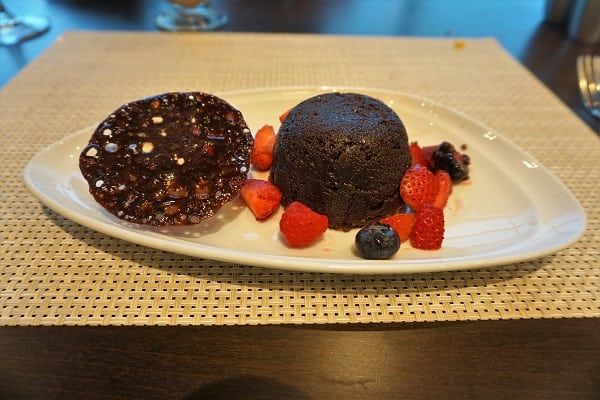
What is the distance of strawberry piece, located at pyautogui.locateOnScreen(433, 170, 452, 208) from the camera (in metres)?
1.24

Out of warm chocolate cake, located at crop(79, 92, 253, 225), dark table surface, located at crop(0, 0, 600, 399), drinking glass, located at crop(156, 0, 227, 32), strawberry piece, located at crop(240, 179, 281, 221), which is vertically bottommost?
drinking glass, located at crop(156, 0, 227, 32)

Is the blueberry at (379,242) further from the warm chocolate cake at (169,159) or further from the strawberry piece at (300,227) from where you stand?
the warm chocolate cake at (169,159)

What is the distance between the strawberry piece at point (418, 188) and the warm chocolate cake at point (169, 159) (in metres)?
0.45

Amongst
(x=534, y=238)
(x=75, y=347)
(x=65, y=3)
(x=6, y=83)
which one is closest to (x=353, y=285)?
(x=534, y=238)

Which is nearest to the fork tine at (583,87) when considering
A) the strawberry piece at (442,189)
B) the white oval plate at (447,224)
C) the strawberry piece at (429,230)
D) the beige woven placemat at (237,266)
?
the beige woven placemat at (237,266)

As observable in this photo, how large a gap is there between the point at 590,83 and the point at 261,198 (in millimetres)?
1728

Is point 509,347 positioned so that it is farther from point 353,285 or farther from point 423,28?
point 423,28

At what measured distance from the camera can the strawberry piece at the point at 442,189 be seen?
124 centimetres

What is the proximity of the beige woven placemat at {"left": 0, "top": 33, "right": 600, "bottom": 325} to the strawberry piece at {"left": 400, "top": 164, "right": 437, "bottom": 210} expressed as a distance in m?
0.25

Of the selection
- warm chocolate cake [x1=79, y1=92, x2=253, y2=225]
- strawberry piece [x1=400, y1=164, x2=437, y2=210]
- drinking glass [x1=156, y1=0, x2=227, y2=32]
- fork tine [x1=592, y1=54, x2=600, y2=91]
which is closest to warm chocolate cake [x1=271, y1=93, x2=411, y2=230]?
strawberry piece [x1=400, y1=164, x2=437, y2=210]

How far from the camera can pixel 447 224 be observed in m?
1.20

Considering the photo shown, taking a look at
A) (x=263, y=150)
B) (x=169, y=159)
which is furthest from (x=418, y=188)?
(x=169, y=159)

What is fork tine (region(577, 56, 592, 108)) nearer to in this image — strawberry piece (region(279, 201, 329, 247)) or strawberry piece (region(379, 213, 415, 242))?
strawberry piece (region(379, 213, 415, 242))

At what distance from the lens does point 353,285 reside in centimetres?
101
